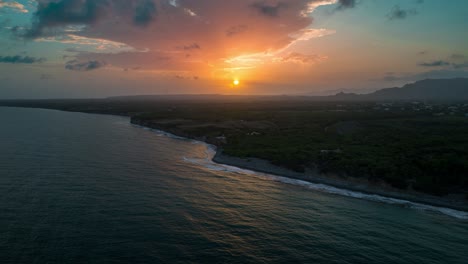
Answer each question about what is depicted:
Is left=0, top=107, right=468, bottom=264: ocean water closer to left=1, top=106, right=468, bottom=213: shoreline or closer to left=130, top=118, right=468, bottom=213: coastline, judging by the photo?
left=1, top=106, right=468, bottom=213: shoreline

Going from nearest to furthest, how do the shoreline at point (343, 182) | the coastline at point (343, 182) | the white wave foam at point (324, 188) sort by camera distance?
the white wave foam at point (324, 188)
the shoreline at point (343, 182)
the coastline at point (343, 182)

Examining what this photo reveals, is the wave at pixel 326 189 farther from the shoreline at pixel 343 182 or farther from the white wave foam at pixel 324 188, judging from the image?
the shoreline at pixel 343 182

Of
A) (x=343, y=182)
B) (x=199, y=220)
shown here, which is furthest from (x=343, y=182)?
(x=199, y=220)

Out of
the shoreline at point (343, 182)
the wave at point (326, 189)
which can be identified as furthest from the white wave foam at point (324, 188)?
the shoreline at point (343, 182)

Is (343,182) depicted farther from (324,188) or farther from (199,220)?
(199,220)

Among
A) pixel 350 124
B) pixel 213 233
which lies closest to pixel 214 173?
pixel 213 233

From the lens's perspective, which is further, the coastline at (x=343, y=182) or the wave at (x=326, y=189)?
the coastline at (x=343, y=182)

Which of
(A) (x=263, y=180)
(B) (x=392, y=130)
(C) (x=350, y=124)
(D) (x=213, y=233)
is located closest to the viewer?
(D) (x=213, y=233)

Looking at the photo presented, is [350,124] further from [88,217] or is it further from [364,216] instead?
[88,217]
